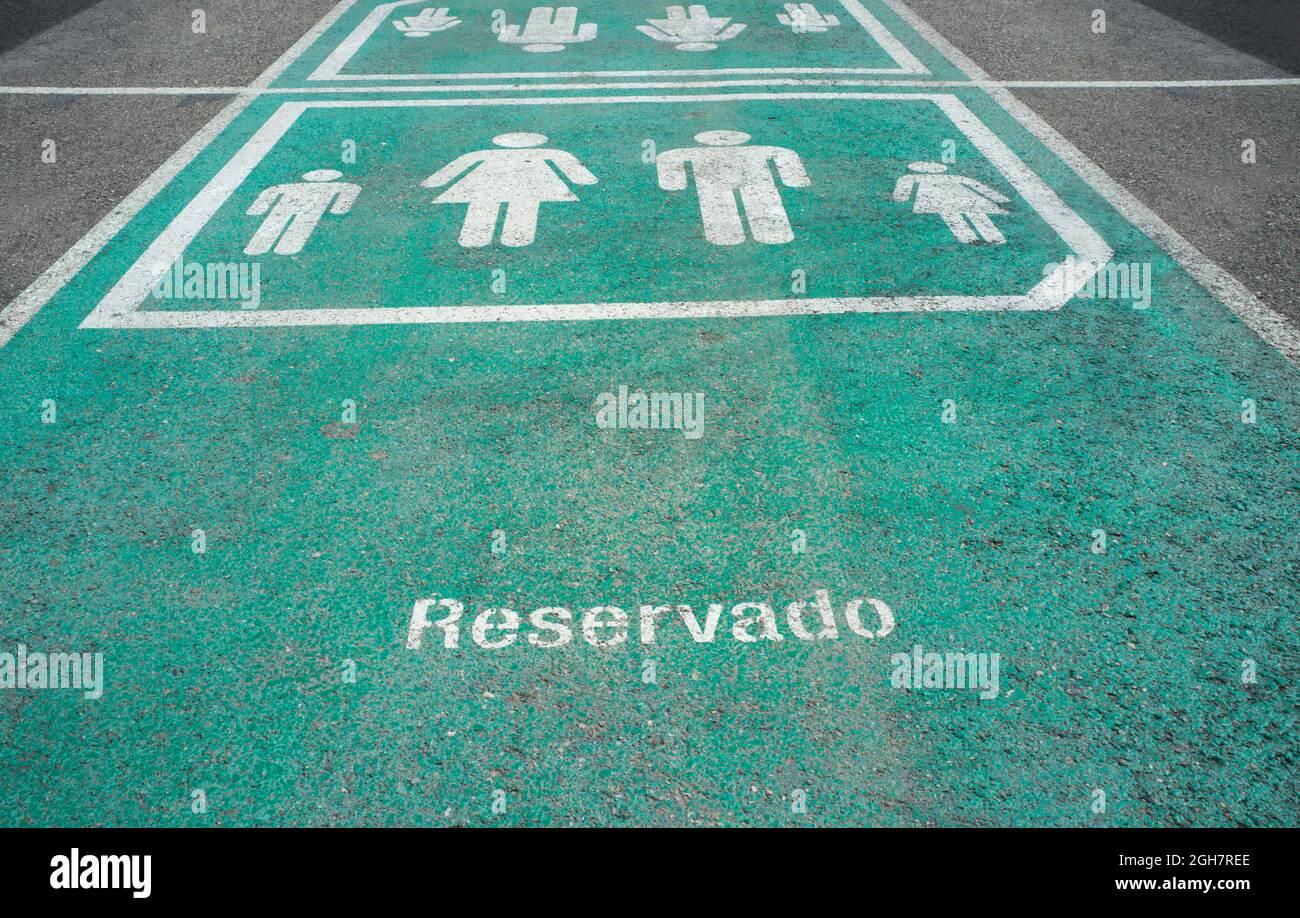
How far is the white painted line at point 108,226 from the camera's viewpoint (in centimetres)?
615

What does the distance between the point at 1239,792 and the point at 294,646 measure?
10.4ft

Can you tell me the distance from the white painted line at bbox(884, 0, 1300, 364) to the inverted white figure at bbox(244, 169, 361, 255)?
539 centimetres

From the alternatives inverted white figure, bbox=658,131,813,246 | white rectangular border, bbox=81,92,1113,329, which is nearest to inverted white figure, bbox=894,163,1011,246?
white rectangular border, bbox=81,92,1113,329

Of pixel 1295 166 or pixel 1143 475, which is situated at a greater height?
pixel 1295 166

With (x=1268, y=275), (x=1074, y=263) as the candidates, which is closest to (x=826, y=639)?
(x=1074, y=263)

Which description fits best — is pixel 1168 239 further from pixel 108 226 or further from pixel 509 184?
pixel 108 226

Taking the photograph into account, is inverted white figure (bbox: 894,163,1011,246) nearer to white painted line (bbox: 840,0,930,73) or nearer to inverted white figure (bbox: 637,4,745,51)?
white painted line (bbox: 840,0,930,73)

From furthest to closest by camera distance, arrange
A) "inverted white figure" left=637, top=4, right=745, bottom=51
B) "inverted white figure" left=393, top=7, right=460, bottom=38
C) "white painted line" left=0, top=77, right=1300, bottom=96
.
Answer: "inverted white figure" left=393, top=7, right=460, bottom=38 < "inverted white figure" left=637, top=4, right=745, bottom=51 < "white painted line" left=0, top=77, right=1300, bottom=96

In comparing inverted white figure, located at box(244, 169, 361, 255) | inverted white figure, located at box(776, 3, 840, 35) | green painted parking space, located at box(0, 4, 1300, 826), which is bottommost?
green painted parking space, located at box(0, 4, 1300, 826)

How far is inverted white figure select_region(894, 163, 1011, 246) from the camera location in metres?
7.00

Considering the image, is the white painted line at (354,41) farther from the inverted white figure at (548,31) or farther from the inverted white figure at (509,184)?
the inverted white figure at (509,184)

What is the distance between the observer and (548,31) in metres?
12.2
